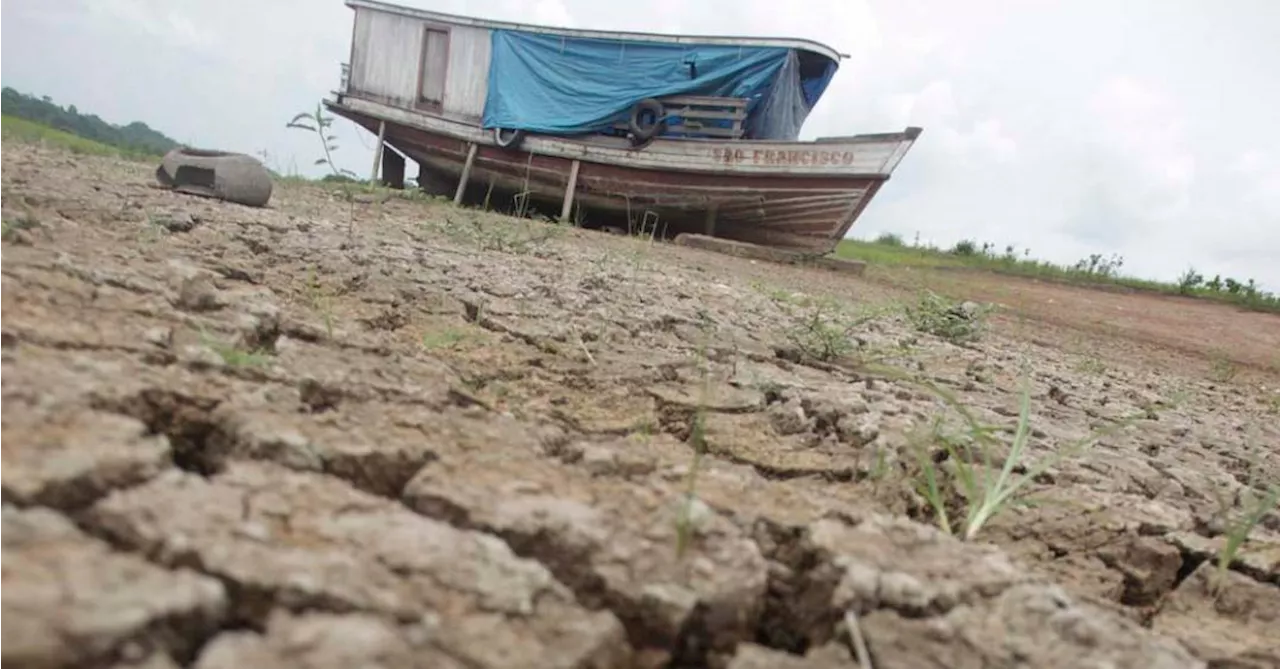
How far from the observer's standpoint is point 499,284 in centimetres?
282

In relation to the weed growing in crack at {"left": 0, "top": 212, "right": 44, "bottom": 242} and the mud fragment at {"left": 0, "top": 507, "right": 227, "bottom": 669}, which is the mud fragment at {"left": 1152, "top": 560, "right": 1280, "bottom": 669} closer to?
the mud fragment at {"left": 0, "top": 507, "right": 227, "bottom": 669}

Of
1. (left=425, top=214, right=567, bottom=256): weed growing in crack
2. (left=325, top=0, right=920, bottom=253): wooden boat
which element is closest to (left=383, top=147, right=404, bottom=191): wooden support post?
(left=325, top=0, right=920, bottom=253): wooden boat

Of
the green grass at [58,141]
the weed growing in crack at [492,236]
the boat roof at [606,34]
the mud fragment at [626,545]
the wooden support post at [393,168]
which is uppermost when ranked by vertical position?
the boat roof at [606,34]

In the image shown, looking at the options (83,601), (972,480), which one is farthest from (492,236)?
(83,601)

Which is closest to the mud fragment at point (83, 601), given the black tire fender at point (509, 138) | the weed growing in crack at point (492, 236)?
the weed growing in crack at point (492, 236)

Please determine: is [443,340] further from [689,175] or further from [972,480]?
[689,175]

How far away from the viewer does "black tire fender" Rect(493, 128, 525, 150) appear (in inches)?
386

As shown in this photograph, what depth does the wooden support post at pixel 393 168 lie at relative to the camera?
37.9 ft

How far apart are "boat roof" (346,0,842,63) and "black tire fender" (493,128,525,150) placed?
1.19m

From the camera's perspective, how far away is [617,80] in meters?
9.34

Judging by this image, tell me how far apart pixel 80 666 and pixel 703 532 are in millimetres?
642

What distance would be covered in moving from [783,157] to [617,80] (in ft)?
7.06

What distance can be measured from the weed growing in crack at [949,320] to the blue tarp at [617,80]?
18.0 ft

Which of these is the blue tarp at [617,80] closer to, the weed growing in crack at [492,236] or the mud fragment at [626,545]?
the weed growing in crack at [492,236]
